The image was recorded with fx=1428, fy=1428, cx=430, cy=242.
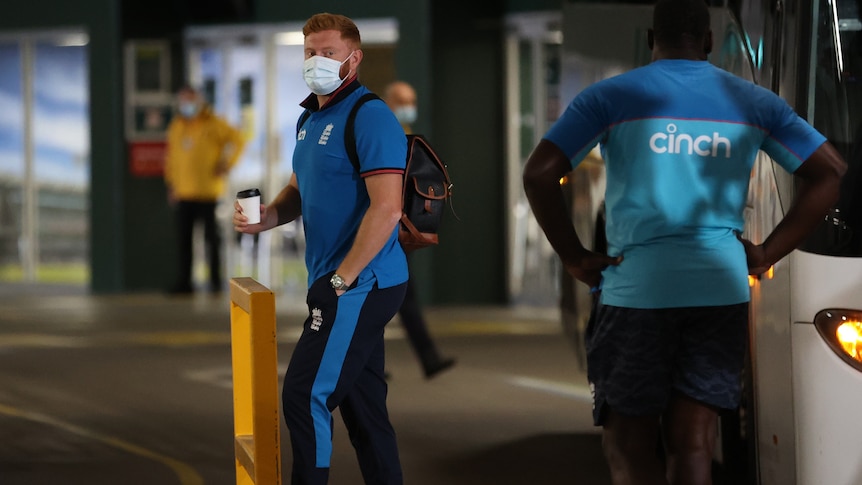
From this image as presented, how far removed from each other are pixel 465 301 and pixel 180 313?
9.77 ft

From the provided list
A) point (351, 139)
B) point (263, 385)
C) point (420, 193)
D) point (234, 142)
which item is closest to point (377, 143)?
point (351, 139)

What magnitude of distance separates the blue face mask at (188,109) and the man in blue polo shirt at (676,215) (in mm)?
11724

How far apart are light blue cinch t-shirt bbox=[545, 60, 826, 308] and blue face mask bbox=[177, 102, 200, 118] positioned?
38.7ft

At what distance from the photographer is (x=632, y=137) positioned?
3.98m

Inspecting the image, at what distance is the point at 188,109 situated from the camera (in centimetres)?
1543

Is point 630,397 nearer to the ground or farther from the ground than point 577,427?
farther from the ground

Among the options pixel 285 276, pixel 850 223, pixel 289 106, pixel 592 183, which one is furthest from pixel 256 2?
pixel 850 223

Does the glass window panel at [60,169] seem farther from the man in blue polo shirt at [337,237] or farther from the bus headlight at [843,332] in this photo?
the bus headlight at [843,332]

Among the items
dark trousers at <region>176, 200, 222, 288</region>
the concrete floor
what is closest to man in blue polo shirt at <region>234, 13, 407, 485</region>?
the concrete floor

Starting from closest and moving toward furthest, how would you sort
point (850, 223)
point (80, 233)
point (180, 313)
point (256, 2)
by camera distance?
point (850, 223) → point (180, 313) → point (256, 2) → point (80, 233)

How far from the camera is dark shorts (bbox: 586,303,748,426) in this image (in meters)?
4.02

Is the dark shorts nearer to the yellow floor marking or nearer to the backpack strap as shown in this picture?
the backpack strap

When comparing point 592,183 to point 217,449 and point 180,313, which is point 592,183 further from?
point 180,313

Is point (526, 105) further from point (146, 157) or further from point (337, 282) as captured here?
point (337, 282)
